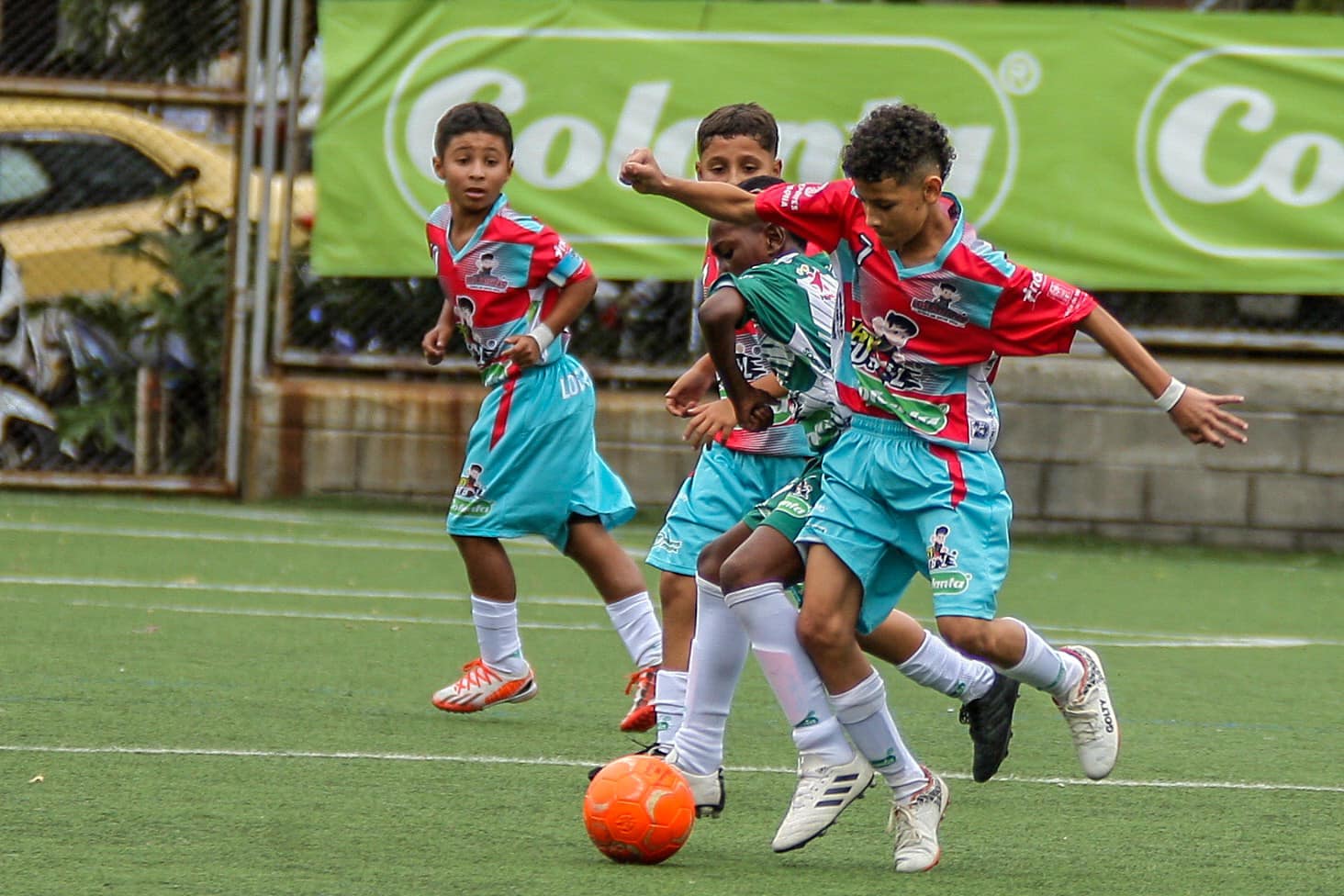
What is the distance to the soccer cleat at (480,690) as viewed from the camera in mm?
6430

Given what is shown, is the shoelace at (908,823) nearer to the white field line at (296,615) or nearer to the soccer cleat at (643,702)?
the soccer cleat at (643,702)

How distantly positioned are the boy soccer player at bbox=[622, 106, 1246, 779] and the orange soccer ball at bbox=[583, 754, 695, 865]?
18.3 inches

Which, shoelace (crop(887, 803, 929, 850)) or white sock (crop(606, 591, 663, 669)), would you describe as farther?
white sock (crop(606, 591, 663, 669))

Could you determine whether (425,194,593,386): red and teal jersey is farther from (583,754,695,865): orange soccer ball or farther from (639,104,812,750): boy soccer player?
(583,754,695,865): orange soccer ball

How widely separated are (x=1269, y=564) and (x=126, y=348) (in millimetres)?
6882

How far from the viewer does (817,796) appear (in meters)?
4.67

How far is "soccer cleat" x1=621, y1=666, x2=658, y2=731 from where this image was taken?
616 centimetres

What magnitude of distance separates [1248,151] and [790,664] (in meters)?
8.02

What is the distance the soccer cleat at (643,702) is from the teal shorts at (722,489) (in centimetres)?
47

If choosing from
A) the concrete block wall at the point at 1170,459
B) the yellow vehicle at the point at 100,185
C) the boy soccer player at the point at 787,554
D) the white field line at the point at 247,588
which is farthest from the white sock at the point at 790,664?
the yellow vehicle at the point at 100,185

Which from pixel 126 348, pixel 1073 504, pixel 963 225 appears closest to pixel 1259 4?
pixel 1073 504

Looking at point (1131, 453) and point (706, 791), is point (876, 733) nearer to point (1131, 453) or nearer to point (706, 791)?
point (706, 791)

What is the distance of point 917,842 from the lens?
14.9 ft

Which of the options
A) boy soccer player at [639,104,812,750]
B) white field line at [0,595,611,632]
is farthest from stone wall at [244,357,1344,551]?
boy soccer player at [639,104,812,750]
